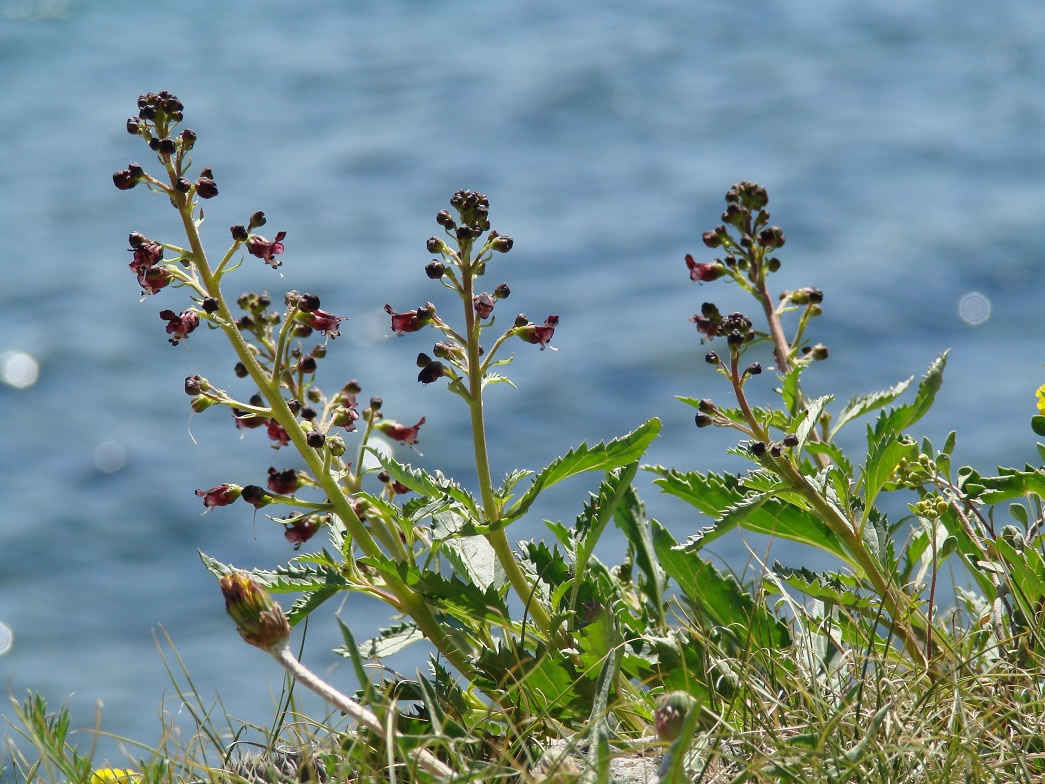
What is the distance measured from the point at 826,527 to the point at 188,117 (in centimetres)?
846

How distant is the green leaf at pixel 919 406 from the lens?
1988mm

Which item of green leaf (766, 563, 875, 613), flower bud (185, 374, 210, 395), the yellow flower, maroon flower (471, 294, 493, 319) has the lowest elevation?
the yellow flower

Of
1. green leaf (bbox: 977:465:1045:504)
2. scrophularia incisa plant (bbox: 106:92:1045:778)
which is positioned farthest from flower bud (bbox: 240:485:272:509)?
green leaf (bbox: 977:465:1045:504)

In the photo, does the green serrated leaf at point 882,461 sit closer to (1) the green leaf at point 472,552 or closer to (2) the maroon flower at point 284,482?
(1) the green leaf at point 472,552

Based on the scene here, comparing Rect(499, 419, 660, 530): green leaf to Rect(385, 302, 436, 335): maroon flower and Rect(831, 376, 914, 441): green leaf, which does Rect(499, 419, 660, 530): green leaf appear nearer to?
Rect(385, 302, 436, 335): maroon flower

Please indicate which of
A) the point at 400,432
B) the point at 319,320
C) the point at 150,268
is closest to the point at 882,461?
the point at 400,432

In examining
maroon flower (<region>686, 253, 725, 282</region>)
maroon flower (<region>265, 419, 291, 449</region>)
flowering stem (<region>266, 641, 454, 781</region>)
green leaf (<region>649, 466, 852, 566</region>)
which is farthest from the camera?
maroon flower (<region>686, 253, 725, 282</region>)

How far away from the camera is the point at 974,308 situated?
723 cm

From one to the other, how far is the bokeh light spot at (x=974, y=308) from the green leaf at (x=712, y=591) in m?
5.48

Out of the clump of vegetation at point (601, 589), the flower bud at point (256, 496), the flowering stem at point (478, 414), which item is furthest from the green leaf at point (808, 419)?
the flower bud at point (256, 496)

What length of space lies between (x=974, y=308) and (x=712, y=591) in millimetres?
5658

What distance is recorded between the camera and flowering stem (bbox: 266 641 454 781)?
59.0 inches

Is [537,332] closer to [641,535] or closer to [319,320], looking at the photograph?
[319,320]

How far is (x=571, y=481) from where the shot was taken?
7.15 m
